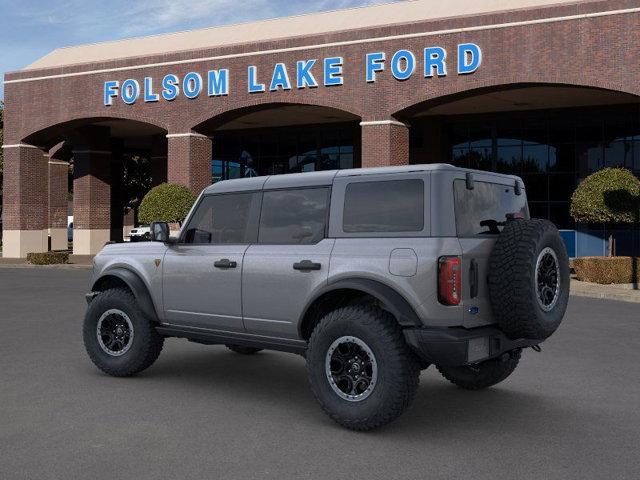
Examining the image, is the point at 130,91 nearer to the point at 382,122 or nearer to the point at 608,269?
the point at 382,122

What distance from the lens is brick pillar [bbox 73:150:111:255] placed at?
38688mm

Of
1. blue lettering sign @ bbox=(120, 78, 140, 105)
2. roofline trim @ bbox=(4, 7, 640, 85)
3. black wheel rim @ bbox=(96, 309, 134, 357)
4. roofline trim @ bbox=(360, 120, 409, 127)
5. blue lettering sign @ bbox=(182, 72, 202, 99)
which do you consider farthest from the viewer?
blue lettering sign @ bbox=(120, 78, 140, 105)

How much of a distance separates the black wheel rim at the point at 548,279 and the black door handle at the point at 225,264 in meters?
2.76

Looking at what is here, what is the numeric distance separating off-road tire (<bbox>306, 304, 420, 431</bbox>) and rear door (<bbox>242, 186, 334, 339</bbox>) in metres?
0.43

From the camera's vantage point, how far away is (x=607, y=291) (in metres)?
18.2

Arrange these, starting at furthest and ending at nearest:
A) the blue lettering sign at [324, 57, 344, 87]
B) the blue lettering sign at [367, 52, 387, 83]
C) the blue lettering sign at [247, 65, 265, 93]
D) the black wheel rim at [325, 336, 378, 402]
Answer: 1. the blue lettering sign at [247, 65, 265, 93]
2. the blue lettering sign at [324, 57, 344, 87]
3. the blue lettering sign at [367, 52, 387, 83]
4. the black wheel rim at [325, 336, 378, 402]

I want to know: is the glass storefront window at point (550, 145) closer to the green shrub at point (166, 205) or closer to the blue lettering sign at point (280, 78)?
the blue lettering sign at point (280, 78)

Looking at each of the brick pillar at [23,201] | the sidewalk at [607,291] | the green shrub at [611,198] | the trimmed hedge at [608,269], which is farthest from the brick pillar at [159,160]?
the sidewalk at [607,291]

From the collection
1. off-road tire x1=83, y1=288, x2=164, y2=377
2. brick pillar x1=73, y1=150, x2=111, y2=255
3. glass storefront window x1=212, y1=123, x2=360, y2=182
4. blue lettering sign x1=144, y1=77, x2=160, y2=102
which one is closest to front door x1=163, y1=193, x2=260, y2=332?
off-road tire x1=83, y1=288, x2=164, y2=377

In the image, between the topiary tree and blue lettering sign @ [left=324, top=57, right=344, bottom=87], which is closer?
the topiary tree

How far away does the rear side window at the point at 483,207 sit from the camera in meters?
6.13

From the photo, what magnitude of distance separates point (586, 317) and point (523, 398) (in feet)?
23.7

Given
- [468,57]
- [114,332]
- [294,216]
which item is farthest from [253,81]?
[294,216]

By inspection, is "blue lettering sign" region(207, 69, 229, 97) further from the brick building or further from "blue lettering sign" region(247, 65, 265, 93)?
"blue lettering sign" region(247, 65, 265, 93)
